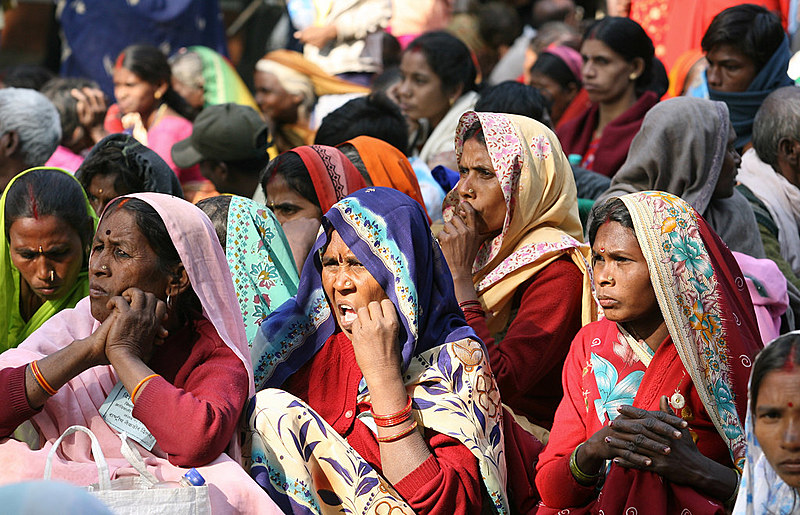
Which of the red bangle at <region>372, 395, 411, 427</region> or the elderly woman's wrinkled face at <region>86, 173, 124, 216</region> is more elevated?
the red bangle at <region>372, 395, 411, 427</region>

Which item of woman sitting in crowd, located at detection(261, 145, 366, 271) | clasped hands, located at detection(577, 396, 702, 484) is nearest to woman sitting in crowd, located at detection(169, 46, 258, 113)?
woman sitting in crowd, located at detection(261, 145, 366, 271)

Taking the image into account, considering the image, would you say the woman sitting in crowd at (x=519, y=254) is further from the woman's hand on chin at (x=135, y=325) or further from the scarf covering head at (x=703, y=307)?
the woman's hand on chin at (x=135, y=325)

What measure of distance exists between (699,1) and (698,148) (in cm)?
376

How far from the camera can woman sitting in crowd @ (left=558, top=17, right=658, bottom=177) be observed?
21.4 feet

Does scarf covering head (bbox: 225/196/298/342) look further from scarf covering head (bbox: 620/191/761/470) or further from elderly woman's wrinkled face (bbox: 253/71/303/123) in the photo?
elderly woman's wrinkled face (bbox: 253/71/303/123)

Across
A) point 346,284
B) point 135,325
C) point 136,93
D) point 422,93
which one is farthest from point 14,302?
point 136,93

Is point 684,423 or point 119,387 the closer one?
point 684,423

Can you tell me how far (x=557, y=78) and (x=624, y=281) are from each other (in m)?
4.61

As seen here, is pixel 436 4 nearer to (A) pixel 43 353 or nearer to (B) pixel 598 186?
(B) pixel 598 186

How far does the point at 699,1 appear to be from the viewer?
A: 327 inches

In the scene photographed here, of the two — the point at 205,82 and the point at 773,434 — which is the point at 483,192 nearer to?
the point at 773,434

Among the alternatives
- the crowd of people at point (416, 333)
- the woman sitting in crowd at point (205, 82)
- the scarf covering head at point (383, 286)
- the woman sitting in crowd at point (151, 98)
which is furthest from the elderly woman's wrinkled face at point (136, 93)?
the scarf covering head at point (383, 286)

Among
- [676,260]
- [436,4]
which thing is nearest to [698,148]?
[676,260]

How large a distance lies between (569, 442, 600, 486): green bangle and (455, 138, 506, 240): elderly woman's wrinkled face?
54.0 inches
